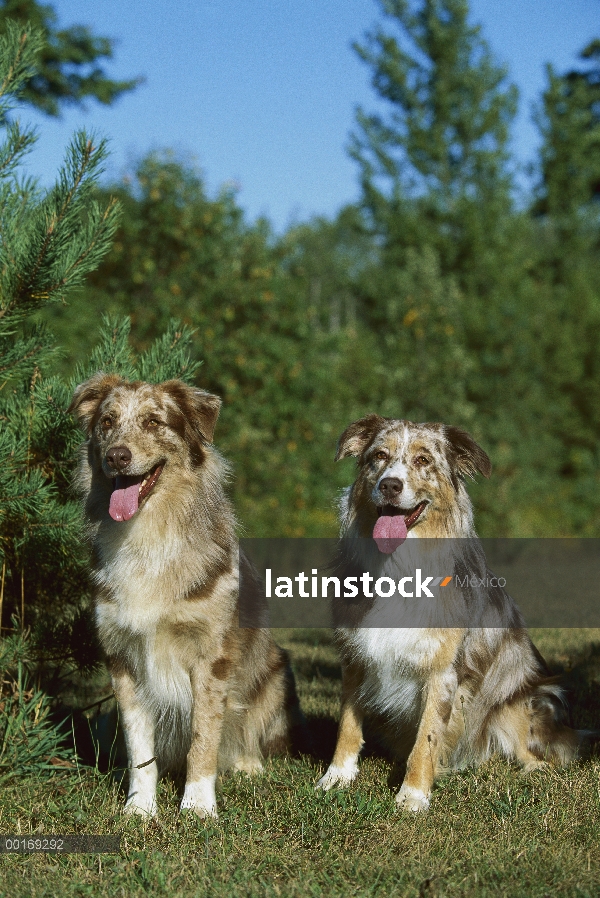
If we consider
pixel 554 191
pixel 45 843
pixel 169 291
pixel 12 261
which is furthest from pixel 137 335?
pixel 554 191

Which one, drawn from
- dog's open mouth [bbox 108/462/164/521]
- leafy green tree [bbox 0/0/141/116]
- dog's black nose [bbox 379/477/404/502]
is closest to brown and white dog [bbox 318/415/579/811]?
dog's black nose [bbox 379/477/404/502]

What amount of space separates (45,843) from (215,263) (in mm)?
9322

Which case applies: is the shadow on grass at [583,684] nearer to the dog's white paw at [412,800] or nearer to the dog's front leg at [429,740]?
the dog's front leg at [429,740]

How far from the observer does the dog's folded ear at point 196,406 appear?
4.62m

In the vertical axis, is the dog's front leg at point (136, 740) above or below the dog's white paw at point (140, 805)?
above

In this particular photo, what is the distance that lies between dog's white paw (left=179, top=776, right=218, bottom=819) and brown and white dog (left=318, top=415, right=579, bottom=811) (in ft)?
2.09

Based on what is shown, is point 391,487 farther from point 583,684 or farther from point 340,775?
point 583,684

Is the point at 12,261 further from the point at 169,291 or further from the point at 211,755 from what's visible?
the point at 169,291

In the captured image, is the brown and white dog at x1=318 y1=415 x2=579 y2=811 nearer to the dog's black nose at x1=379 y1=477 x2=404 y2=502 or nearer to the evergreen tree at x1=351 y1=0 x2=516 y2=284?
A: the dog's black nose at x1=379 y1=477 x2=404 y2=502

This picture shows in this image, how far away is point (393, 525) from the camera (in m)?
4.60

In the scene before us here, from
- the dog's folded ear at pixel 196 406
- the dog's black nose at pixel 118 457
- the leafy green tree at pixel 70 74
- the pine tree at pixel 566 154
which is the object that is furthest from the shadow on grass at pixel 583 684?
the pine tree at pixel 566 154

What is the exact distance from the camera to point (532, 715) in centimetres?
507

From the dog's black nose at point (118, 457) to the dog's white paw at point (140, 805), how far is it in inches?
66.7

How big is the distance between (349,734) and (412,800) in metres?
0.54
